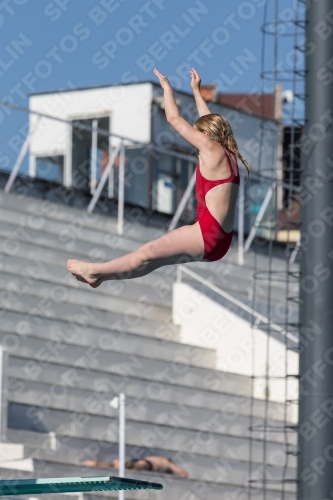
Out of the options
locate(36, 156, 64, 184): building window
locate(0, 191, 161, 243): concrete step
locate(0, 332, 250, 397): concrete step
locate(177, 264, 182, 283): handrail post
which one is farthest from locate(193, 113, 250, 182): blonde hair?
locate(36, 156, 64, 184): building window

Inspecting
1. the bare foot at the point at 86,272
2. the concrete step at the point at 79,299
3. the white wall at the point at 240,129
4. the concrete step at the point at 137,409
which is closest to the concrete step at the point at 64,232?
the concrete step at the point at 79,299

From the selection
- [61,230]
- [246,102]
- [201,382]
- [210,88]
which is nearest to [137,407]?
[201,382]

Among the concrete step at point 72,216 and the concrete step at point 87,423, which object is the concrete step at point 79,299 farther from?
the concrete step at point 87,423

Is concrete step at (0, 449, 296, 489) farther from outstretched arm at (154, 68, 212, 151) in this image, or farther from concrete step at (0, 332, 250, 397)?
outstretched arm at (154, 68, 212, 151)

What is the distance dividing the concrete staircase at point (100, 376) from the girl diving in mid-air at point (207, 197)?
545cm

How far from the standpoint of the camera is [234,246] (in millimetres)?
16500

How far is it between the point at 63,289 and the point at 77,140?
5.93 m

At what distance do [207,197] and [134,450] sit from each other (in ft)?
22.2

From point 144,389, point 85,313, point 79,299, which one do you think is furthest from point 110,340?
point 79,299

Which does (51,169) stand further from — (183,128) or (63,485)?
(63,485)

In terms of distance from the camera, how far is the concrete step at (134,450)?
37.0 feet

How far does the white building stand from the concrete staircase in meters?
1.82

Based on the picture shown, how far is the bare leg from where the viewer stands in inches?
224

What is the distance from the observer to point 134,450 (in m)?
12.0
